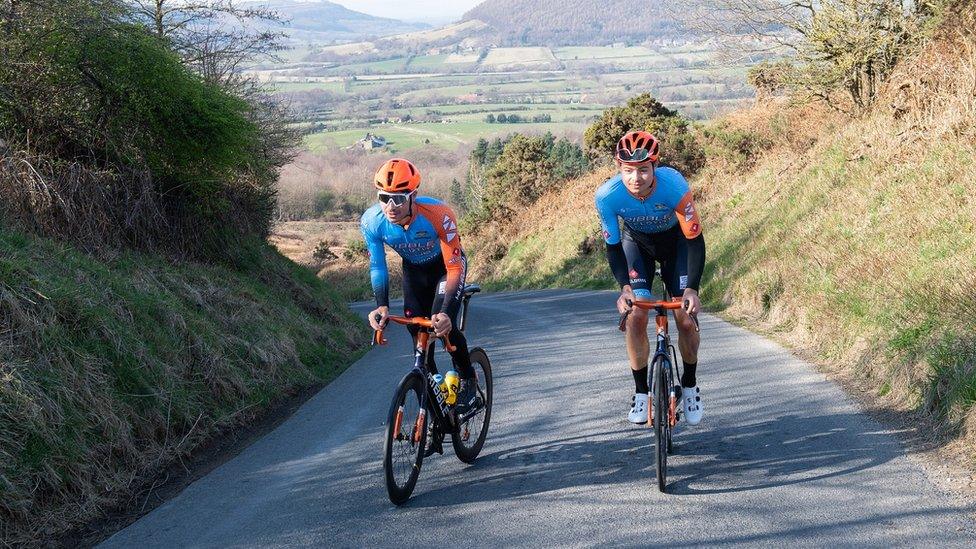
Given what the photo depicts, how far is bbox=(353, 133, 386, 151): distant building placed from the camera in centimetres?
11256

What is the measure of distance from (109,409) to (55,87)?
6.23 m

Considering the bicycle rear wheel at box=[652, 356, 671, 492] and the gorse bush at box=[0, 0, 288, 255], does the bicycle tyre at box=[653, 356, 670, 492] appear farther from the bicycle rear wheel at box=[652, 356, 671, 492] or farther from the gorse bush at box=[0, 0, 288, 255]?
the gorse bush at box=[0, 0, 288, 255]

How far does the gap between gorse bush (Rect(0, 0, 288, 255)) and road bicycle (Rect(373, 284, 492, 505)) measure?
6008mm

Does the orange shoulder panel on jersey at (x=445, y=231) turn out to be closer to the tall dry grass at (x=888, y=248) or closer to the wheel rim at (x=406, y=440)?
the wheel rim at (x=406, y=440)

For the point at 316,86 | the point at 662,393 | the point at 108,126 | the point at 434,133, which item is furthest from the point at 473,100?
the point at 662,393

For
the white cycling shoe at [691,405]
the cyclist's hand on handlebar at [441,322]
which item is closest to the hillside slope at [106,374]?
the cyclist's hand on handlebar at [441,322]

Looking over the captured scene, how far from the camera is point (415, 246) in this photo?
663 cm

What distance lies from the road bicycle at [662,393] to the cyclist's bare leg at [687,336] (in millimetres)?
84

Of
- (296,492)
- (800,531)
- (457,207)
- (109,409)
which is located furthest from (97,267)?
(457,207)

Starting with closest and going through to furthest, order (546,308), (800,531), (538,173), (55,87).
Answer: (800,531) → (55,87) → (546,308) → (538,173)

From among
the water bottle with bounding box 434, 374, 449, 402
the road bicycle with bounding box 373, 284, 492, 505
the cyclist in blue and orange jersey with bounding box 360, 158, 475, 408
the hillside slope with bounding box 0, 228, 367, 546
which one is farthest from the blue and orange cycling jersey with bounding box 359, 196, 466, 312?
the hillside slope with bounding box 0, 228, 367, 546

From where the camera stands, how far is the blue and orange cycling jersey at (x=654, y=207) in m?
6.42

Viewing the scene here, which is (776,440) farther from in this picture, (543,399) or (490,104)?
(490,104)

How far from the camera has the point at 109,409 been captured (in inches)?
276
